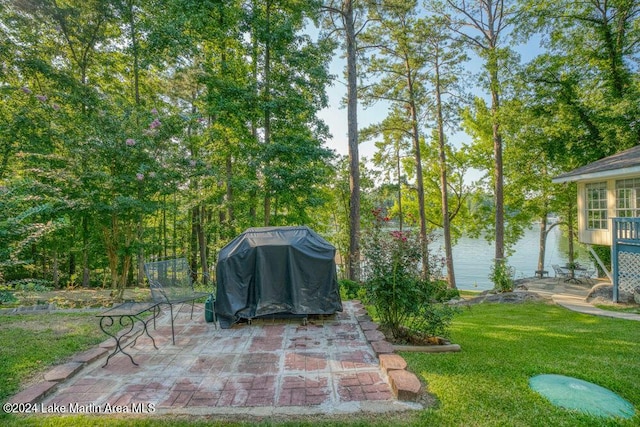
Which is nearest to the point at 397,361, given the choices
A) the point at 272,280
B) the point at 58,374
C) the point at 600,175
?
the point at 272,280

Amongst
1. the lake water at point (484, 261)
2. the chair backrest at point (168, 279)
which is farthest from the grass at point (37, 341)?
the lake water at point (484, 261)

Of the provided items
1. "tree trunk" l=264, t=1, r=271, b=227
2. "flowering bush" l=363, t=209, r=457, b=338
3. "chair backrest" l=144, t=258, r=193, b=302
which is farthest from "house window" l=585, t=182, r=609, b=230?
"chair backrest" l=144, t=258, r=193, b=302

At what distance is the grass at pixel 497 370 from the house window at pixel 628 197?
4444mm

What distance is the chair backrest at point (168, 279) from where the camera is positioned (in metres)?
4.38

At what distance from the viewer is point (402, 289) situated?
13.3ft

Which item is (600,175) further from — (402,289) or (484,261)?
(484,261)

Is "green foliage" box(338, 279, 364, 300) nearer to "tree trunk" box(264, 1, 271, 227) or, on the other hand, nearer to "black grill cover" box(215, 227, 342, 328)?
"black grill cover" box(215, 227, 342, 328)

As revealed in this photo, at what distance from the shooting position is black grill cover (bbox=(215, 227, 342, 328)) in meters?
4.88

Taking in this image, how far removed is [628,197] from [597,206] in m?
1.04

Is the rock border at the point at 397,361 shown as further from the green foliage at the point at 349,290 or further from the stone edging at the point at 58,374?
the stone edging at the point at 58,374

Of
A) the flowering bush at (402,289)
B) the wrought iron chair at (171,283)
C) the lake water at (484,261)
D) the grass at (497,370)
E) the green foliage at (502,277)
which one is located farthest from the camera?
the lake water at (484,261)

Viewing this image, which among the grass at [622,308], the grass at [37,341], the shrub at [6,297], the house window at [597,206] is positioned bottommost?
the grass at [622,308]

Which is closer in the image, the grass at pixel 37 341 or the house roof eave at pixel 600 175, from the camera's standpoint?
the grass at pixel 37 341

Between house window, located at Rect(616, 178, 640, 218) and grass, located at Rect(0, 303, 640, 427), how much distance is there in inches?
175
